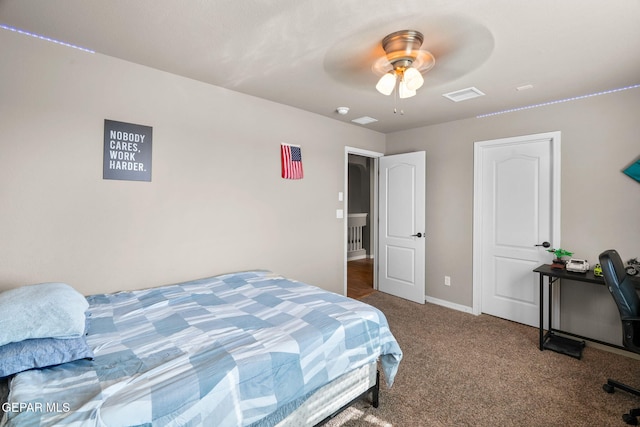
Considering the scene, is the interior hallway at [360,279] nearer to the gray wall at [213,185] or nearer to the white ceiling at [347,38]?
the gray wall at [213,185]

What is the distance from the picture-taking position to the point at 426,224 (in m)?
4.35

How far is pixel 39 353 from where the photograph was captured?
1.32 metres

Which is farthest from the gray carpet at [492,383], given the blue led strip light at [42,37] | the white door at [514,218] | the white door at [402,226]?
the blue led strip light at [42,37]

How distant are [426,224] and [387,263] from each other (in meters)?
0.83

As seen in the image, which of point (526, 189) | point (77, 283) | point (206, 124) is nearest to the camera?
point (77, 283)

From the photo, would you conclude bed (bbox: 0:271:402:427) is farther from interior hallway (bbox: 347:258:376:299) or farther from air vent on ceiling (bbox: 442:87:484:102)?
interior hallway (bbox: 347:258:376:299)

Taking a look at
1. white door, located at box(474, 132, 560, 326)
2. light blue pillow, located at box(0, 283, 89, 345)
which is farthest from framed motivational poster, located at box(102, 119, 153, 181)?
white door, located at box(474, 132, 560, 326)

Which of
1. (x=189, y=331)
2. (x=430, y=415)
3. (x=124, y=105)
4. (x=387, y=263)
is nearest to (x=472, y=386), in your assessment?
(x=430, y=415)

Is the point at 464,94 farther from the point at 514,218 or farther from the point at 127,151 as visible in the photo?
the point at 127,151

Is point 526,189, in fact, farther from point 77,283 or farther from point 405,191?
point 77,283

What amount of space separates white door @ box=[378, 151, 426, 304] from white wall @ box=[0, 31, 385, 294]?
132cm

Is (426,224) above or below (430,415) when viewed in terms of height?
above

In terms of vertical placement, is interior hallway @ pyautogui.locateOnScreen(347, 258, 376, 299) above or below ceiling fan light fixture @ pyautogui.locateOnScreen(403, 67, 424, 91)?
below

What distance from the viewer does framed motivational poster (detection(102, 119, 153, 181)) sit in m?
2.35
